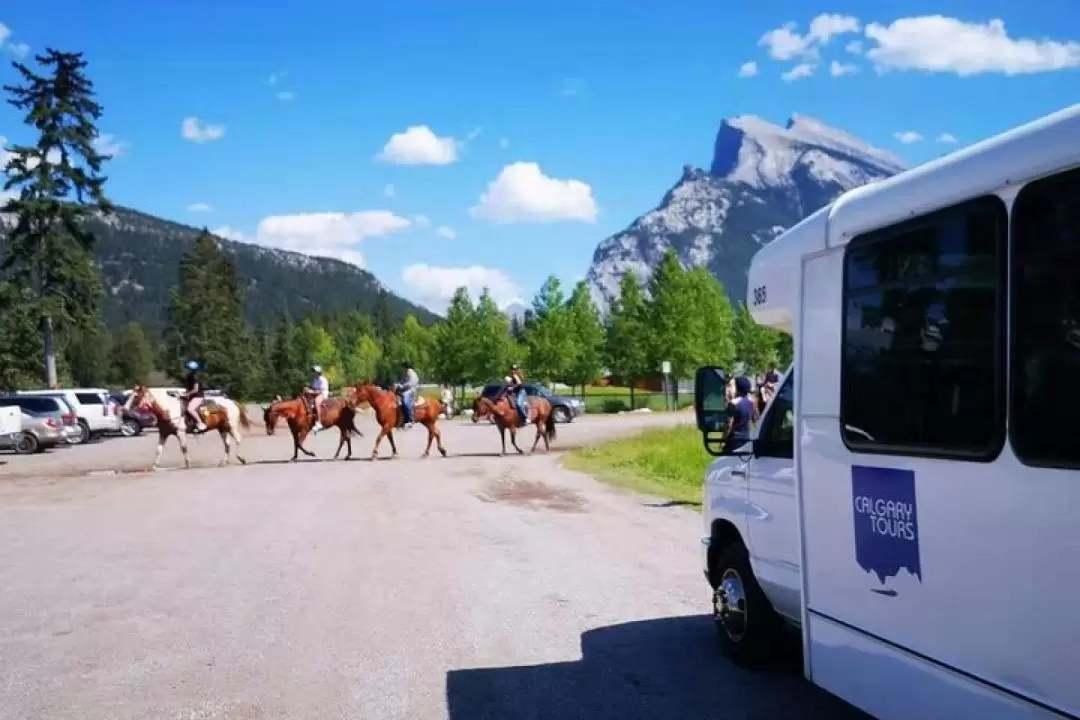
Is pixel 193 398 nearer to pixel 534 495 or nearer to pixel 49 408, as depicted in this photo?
pixel 49 408

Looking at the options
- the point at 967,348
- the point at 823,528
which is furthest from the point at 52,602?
the point at 967,348

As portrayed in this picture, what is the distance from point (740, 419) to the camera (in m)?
11.5

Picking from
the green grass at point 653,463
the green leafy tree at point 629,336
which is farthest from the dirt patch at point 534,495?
the green leafy tree at point 629,336

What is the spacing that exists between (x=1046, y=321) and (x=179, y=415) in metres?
25.2

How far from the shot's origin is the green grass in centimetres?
1883

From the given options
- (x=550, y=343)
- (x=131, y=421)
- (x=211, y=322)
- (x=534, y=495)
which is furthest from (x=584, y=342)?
(x=534, y=495)

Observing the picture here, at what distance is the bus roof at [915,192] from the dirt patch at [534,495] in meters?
9.74

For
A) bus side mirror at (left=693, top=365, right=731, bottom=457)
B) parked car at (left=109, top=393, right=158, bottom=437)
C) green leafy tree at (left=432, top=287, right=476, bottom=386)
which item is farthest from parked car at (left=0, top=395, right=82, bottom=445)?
green leafy tree at (left=432, top=287, right=476, bottom=386)

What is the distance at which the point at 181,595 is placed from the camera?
9273 millimetres

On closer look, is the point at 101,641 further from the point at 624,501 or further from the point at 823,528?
the point at 624,501

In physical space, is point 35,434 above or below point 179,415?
below

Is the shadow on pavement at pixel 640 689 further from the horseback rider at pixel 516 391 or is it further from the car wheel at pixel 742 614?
the horseback rider at pixel 516 391

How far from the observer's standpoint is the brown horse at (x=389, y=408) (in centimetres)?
2694

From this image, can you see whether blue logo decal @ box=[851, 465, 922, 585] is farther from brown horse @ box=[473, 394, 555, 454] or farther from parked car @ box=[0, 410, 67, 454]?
parked car @ box=[0, 410, 67, 454]
